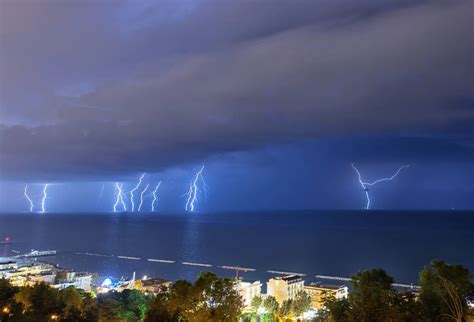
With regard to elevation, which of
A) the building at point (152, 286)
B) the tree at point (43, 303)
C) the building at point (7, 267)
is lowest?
the tree at point (43, 303)

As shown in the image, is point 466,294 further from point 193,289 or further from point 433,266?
point 193,289

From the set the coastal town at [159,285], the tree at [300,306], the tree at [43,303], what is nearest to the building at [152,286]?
the coastal town at [159,285]

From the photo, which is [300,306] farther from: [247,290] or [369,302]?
[369,302]

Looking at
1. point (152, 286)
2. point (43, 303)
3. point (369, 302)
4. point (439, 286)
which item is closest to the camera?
point (369, 302)

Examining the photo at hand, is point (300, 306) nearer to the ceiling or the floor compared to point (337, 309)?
nearer to the floor

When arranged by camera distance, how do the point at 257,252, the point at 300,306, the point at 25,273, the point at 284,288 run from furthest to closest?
the point at 257,252
the point at 25,273
the point at 284,288
the point at 300,306

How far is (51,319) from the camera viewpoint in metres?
13.5

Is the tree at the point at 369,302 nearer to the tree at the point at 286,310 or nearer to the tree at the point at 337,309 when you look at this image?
the tree at the point at 337,309

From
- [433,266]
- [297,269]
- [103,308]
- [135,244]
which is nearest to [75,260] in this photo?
[135,244]

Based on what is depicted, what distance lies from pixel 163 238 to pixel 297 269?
41.0 m

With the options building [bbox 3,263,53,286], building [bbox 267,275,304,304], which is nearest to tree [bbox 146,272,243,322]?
building [bbox 267,275,304,304]

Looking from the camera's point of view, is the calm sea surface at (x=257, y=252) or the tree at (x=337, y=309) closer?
the tree at (x=337, y=309)

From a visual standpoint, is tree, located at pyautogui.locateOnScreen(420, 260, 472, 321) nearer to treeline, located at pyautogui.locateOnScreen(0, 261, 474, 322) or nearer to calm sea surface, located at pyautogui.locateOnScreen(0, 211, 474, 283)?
treeline, located at pyautogui.locateOnScreen(0, 261, 474, 322)

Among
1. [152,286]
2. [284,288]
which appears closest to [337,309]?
[284,288]
